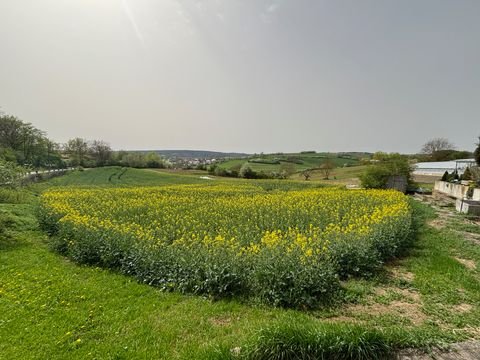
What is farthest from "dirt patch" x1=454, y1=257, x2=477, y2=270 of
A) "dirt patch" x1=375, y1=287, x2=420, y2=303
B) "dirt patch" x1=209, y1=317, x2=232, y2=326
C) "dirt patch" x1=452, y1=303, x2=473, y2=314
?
"dirt patch" x1=209, y1=317, x2=232, y2=326

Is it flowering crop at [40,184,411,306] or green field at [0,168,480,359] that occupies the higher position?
flowering crop at [40,184,411,306]

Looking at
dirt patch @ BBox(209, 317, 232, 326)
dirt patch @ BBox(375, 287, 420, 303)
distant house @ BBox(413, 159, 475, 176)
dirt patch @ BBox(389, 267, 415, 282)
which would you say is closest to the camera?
dirt patch @ BBox(209, 317, 232, 326)

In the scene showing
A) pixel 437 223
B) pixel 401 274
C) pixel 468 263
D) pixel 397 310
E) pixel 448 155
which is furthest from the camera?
pixel 448 155

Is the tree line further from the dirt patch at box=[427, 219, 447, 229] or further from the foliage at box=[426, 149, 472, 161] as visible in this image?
the foliage at box=[426, 149, 472, 161]

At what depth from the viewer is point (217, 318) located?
4.45 m

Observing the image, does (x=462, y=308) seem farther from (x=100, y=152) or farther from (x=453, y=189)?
(x=100, y=152)

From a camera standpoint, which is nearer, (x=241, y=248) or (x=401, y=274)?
(x=241, y=248)

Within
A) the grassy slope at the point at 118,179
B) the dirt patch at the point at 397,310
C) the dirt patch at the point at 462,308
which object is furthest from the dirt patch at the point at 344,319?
the grassy slope at the point at 118,179

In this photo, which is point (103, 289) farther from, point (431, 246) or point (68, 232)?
point (431, 246)

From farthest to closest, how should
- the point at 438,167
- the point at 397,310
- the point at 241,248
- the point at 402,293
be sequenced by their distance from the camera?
the point at 438,167, the point at 241,248, the point at 402,293, the point at 397,310

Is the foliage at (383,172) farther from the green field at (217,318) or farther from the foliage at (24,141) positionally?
the foliage at (24,141)

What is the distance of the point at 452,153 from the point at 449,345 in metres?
79.4

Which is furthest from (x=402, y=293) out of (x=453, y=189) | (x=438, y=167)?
(x=438, y=167)

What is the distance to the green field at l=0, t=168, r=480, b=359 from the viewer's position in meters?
3.36
